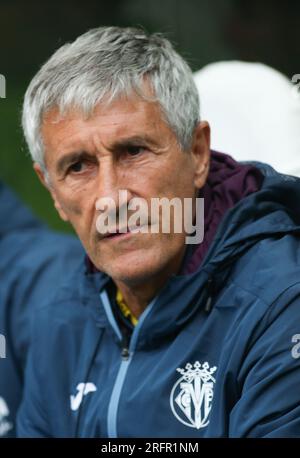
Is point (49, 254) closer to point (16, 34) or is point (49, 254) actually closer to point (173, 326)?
point (173, 326)

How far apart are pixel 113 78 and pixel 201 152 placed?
31cm

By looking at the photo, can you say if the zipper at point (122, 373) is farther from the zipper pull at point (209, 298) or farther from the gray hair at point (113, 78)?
the gray hair at point (113, 78)

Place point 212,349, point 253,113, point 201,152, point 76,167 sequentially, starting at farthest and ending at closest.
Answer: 1. point 253,113
2. point 201,152
3. point 76,167
4. point 212,349

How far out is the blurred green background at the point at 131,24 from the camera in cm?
316

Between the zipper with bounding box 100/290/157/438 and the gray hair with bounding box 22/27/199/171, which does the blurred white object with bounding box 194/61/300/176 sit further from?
the zipper with bounding box 100/290/157/438

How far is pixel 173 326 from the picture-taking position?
80.7 inches

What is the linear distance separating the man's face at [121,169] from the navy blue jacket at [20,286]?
538 millimetres

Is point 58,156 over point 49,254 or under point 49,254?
over

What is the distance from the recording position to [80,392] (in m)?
2.24

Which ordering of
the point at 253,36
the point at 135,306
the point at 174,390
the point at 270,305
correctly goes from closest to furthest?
the point at 270,305 < the point at 174,390 < the point at 135,306 < the point at 253,36

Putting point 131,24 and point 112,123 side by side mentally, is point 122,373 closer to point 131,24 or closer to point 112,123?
point 112,123

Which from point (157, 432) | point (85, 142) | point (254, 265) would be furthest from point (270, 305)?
point (85, 142)

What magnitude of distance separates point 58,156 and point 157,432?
0.66 m

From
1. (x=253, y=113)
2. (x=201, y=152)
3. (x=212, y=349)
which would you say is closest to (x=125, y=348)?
(x=212, y=349)
